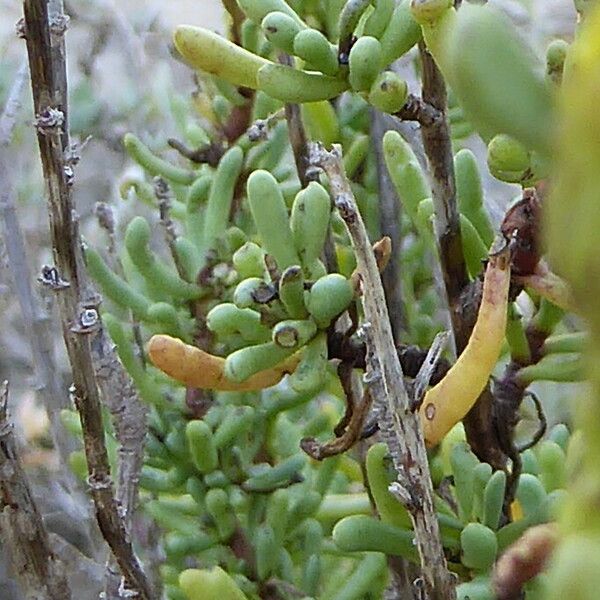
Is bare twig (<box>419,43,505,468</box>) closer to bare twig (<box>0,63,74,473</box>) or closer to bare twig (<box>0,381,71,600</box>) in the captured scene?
bare twig (<box>0,381,71,600</box>)

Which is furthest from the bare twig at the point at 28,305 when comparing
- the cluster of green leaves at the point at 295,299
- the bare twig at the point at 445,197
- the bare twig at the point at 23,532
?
the bare twig at the point at 445,197

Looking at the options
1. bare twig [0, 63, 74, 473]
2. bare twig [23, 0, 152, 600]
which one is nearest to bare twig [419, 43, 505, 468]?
bare twig [23, 0, 152, 600]

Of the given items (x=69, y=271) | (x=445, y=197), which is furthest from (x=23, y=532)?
(x=445, y=197)

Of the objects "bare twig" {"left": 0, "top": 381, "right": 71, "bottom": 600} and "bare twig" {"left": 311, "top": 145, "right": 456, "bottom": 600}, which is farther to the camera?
"bare twig" {"left": 0, "top": 381, "right": 71, "bottom": 600}

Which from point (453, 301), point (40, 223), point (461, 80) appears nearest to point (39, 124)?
point (453, 301)

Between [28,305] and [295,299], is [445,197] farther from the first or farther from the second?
[28,305]

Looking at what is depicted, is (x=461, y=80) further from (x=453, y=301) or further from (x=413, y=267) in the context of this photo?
(x=413, y=267)
